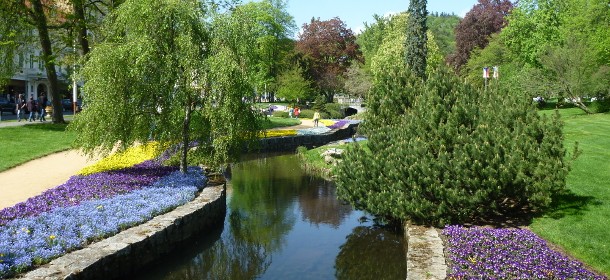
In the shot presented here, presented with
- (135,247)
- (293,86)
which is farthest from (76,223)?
(293,86)

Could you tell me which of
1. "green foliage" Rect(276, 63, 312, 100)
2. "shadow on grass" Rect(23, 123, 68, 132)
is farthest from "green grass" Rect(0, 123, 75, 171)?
"green foliage" Rect(276, 63, 312, 100)

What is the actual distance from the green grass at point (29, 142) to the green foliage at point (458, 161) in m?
11.8

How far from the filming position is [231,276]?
32.5 feet

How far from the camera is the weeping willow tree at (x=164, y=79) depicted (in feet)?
43.3

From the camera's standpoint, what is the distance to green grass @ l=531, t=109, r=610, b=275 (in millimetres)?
8898

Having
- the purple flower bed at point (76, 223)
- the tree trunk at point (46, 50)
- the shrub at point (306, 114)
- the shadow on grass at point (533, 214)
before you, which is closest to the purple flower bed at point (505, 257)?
the shadow on grass at point (533, 214)

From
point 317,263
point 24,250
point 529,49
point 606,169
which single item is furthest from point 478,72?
point 24,250

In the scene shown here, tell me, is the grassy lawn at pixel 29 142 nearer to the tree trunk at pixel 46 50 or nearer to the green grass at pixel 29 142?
the green grass at pixel 29 142

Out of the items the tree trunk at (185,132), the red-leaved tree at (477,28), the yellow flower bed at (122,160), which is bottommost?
the yellow flower bed at (122,160)

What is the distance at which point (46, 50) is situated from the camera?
91.1 ft

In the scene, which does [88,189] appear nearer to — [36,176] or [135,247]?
[36,176]

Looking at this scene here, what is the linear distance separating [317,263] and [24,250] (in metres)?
5.45

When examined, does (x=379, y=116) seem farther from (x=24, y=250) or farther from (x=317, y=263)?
(x=24, y=250)

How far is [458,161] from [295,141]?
2319 centimetres
